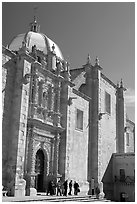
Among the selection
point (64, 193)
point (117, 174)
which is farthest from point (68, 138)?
point (117, 174)

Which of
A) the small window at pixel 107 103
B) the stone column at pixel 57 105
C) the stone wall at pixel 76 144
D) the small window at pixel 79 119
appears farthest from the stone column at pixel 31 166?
the small window at pixel 107 103

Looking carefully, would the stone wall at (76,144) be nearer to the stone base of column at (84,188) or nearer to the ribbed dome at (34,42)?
the stone base of column at (84,188)

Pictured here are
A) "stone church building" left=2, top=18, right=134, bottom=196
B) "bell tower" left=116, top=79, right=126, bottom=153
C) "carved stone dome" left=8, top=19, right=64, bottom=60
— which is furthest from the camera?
"carved stone dome" left=8, top=19, right=64, bottom=60

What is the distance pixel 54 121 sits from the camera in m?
19.0

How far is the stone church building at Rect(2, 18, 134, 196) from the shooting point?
1480 cm

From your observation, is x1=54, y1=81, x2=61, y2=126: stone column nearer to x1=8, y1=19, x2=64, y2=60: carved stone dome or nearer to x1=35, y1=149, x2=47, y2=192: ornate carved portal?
x1=35, y1=149, x2=47, y2=192: ornate carved portal

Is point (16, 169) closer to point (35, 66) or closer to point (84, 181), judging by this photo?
point (35, 66)

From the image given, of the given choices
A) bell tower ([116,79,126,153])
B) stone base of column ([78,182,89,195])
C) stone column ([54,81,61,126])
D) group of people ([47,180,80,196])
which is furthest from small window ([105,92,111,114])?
group of people ([47,180,80,196])

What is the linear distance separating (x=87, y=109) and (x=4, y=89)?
1023 centimetres

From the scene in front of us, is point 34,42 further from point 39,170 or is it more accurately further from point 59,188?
point 59,188

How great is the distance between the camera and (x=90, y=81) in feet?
82.2

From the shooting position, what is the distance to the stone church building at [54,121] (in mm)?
14805

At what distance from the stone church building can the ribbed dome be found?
5.7 inches

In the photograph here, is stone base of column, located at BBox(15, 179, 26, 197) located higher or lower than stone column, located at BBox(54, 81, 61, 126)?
lower
